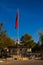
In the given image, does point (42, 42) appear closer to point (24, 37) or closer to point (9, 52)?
point (9, 52)

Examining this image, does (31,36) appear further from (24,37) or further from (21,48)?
(21,48)

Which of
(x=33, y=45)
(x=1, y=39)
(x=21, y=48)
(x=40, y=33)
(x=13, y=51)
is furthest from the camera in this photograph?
(x=33, y=45)

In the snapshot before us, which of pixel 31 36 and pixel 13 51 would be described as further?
pixel 31 36

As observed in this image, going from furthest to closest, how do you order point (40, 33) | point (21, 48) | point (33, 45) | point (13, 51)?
point (33, 45) → point (40, 33) → point (13, 51) → point (21, 48)

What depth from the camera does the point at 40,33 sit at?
90.0m

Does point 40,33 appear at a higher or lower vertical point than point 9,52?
higher

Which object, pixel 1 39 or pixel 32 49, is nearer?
pixel 1 39

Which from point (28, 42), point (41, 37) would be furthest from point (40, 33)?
point (28, 42)

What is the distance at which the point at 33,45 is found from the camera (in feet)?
351

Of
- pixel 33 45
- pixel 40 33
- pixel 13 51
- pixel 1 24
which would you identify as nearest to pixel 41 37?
pixel 40 33

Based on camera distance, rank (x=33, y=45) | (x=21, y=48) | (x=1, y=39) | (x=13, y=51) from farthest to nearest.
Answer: (x=33, y=45)
(x=13, y=51)
(x=21, y=48)
(x=1, y=39)

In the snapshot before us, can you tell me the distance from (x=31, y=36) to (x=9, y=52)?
1059 inches

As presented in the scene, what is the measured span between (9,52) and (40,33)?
14.5 meters

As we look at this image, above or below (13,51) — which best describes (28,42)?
above
